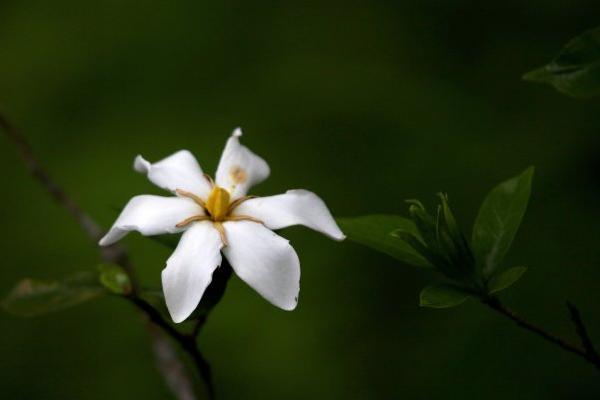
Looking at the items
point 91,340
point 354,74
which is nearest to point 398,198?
point 354,74

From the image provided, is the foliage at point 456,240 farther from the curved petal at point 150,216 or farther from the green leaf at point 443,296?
the curved petal at point 150,216

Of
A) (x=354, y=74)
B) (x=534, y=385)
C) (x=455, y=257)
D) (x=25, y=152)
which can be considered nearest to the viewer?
(x=455, y=257)

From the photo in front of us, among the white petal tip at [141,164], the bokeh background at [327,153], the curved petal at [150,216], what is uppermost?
the white petal tip at [141,164]

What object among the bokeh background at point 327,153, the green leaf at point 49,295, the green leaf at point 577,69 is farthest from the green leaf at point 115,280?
the bokeh background at point 327,153

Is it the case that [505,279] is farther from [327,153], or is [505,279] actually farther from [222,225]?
[327,153]

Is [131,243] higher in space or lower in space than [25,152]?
lower

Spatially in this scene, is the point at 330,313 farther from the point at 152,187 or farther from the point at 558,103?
the point at 558,103
